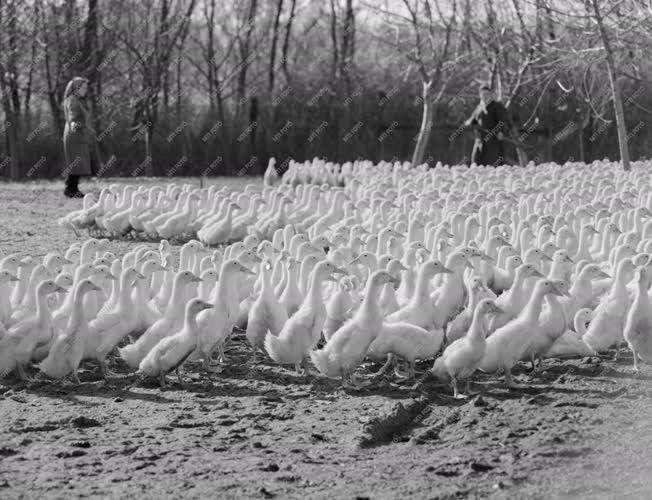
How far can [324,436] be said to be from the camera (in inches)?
251

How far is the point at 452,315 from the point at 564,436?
2.73m

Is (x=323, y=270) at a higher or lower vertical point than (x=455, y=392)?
higher

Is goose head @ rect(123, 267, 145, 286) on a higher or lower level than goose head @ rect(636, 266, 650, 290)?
lower

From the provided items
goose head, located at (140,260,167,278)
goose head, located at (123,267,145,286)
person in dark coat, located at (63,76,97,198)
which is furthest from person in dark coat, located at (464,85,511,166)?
goose head, located at (123,267,145,286)

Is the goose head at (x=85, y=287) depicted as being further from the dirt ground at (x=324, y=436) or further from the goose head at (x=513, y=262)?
the goose head at (x=513, y=262)

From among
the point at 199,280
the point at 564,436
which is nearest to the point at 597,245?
the point at 199,280

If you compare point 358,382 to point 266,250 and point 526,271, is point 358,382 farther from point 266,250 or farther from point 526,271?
point 266,250

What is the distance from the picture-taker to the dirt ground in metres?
5.41

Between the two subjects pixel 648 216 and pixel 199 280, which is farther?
pixel 648 216

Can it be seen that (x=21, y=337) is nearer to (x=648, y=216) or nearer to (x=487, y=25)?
(x=648, y=216)

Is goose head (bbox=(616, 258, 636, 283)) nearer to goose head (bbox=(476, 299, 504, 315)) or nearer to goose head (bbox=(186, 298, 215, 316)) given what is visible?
goose head (bbox=(476, 299, 504, 315))

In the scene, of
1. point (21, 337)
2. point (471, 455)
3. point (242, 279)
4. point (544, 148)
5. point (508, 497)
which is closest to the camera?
point (508, 497)

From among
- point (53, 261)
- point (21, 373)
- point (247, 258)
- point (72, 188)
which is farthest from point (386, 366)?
point (72, 188)

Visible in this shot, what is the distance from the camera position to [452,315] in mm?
8695
